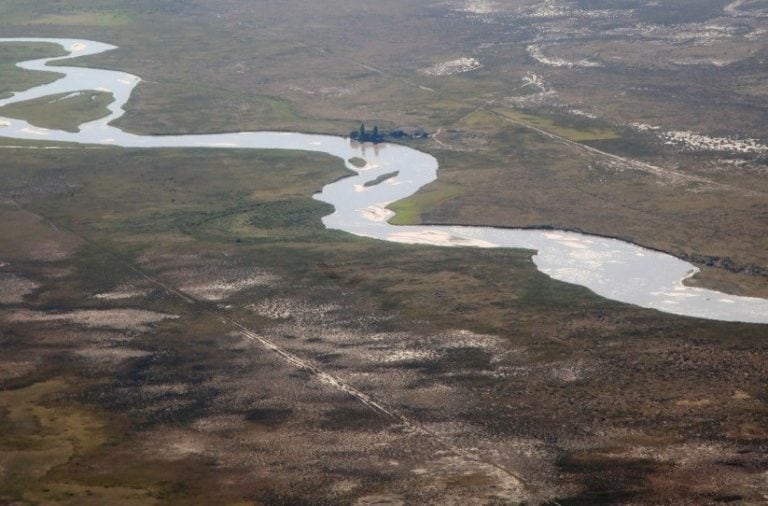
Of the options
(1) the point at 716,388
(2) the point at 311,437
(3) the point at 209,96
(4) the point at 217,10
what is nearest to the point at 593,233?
(1) the point at 716,388

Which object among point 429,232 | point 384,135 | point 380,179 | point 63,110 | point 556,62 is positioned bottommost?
point 380,179

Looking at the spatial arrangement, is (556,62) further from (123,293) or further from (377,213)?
(123,293)

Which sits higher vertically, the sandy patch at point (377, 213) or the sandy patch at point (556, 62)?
the sandy patch at point (556, 62)

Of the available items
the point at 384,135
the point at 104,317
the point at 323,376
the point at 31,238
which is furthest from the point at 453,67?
the point at 323,376

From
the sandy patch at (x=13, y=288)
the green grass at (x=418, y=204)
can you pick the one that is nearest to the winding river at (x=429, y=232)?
the green grass at (x=418, y=204)

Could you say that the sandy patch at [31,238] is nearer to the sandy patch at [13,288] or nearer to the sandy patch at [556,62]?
the sandy patch at [13,288]

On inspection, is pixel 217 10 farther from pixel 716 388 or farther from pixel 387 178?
pixel 716 388
